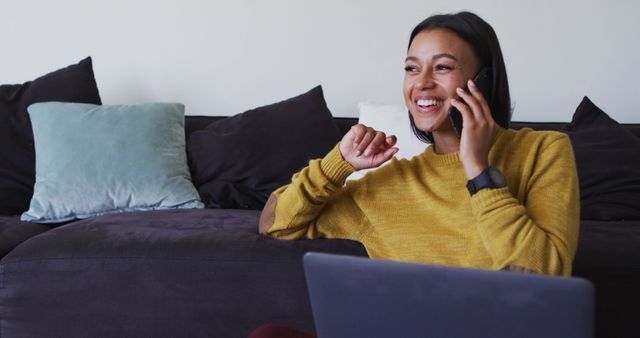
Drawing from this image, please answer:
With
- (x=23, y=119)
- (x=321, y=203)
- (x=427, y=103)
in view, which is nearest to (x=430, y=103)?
(x=427, y=103)

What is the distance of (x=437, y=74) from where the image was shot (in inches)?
Result: 58.8

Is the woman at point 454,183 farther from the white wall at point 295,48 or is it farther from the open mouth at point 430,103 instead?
the white wall at point 295,48

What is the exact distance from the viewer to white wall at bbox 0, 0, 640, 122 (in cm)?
303

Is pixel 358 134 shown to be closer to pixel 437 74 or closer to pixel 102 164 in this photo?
pixel 437 74

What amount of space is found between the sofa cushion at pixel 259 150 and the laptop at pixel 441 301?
1801mm

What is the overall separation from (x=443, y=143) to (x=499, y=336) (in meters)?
0.76

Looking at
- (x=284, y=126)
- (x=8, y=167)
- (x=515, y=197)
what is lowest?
(x=8, y=167)

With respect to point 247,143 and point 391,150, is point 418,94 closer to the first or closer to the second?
point 391,150

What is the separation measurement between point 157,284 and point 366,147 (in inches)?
31.9

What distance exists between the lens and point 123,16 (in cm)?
329

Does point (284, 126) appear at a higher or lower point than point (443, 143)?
lower

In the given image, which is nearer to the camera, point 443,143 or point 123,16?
point 443,143

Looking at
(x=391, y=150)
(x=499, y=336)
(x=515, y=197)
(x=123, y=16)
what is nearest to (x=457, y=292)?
(x=499, y=336)

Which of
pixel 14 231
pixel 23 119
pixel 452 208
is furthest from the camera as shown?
pixel 23 119
